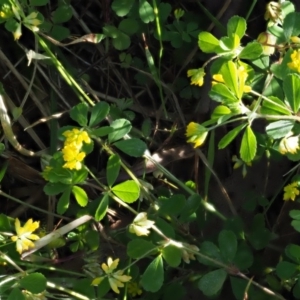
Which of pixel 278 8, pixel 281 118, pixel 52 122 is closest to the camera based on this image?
pixel 281 118

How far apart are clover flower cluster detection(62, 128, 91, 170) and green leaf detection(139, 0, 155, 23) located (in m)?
0.39

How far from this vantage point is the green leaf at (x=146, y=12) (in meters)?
1.42

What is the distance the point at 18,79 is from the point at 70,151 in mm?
455

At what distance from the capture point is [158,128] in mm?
1581

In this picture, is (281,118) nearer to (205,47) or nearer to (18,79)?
(205,47)

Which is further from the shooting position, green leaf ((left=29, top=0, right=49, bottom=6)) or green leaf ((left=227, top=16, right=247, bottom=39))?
green leaf ((left=29, top=0, right=49, bottom=6))

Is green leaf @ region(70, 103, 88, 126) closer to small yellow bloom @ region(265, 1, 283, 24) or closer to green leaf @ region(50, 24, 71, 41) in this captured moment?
green leaf @ region(50, 24, 71, 41)

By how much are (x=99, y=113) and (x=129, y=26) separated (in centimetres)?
32

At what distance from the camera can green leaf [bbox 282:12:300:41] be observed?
1.21 m

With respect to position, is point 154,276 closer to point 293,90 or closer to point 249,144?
point 249,144

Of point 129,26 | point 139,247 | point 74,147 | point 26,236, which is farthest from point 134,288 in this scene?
point 129,26

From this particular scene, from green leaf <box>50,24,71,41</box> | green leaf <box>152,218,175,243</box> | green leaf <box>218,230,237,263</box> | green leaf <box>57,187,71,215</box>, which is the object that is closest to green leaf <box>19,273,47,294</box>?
green leaf <box>57,187,71,215</box>

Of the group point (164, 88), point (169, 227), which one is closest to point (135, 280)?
point (169, 227)

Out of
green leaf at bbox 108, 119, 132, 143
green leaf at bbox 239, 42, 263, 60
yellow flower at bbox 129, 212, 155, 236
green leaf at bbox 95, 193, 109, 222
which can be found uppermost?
green leaf at bbox 239, 42, 263, 60
